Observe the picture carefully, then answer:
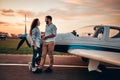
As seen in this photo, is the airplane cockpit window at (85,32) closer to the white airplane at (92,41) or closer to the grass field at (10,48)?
the white airplane at (92,41)

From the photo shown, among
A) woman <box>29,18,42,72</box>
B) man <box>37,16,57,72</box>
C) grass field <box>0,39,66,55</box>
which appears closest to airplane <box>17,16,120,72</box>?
man <box>37,16,57,72</box>

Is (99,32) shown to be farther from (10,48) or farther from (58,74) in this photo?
(10,48)

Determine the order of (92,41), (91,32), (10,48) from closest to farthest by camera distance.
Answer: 1. (92,41)
2. (91,32)
3. (10,48)

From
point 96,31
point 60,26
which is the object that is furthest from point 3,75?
point 60,26

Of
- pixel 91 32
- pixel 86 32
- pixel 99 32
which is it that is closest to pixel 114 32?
pixel 99 32

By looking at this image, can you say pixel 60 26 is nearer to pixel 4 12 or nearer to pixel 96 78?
pixel 4 12

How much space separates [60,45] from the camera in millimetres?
5648

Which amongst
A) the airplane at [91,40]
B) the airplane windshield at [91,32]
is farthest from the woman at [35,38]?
the airplane windshield at [91,32]

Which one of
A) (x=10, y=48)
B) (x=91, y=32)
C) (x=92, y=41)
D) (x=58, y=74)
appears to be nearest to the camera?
(x=58, y=74)

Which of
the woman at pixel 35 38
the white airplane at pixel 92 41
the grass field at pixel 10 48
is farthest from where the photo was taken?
the grass field at pixel 10 48

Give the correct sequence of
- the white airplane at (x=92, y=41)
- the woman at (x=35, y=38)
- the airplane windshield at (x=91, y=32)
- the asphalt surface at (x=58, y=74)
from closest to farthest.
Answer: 1. the asphalt surface at (x=58, y=74)
2. the woman at (x=35, y=38)
3. the white airplane at (x=92, y=41)
4. the airplane windshield at (x=91, y=32)

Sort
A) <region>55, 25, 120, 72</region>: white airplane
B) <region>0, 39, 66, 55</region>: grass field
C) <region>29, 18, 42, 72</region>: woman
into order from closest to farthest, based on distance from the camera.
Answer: <region>29, 18, 42, 72</region>: woman < <region>55, 25, 120, 72</region>: white airplane < <region>0, 39, 66, 55</region>: grass field

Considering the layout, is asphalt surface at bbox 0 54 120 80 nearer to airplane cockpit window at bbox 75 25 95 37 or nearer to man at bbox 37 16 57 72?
man at bbox 37 16 57 72

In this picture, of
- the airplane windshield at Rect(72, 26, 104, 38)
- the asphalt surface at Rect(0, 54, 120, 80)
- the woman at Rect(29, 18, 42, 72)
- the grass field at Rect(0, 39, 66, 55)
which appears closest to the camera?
the asphalt surface at Rect(0, 54, 120, 80)
